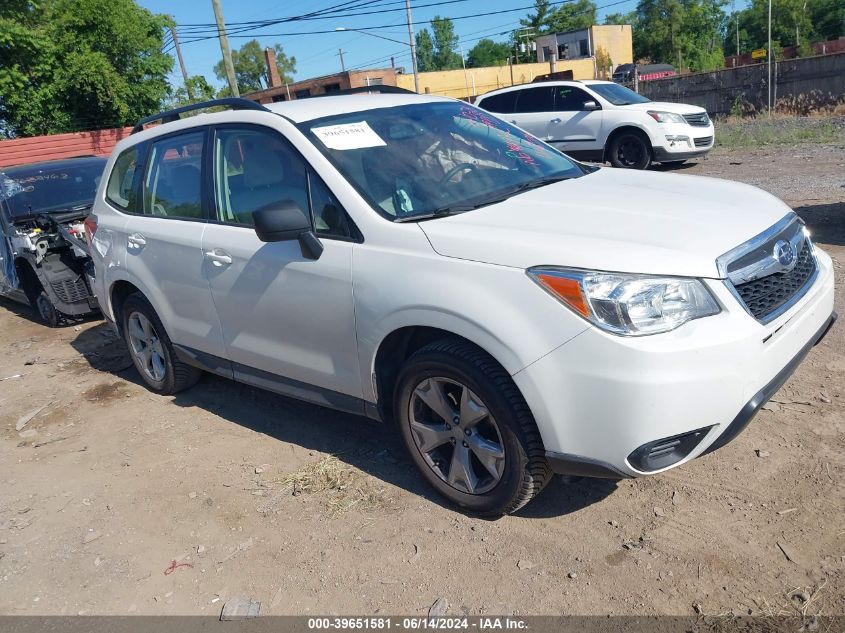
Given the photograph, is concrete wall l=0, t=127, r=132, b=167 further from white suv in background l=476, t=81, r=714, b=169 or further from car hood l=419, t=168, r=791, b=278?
car hood l=419, t=168, r=791, b=278

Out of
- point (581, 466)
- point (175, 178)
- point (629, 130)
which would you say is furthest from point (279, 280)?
point (629, 130)

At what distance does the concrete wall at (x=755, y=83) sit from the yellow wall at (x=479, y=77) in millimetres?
29806

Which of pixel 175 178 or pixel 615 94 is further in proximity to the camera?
pixel 615 94

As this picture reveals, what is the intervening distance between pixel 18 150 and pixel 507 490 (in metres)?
21.6

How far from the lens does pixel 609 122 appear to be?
42.8 feet

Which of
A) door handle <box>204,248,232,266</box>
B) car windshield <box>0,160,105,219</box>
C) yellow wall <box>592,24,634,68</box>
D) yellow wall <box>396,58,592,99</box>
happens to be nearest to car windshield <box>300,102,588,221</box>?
door handle <box>204,248,232,266</box>

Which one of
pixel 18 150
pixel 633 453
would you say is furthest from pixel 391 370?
pixel 18 150

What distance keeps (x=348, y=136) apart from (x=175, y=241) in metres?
1.44

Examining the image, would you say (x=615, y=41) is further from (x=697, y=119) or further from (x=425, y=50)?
(x=697, y=119)

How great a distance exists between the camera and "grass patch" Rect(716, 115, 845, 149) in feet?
50.3

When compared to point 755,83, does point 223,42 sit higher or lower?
higher

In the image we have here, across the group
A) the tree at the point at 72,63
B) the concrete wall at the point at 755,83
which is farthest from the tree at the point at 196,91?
the concrete wall at the point at 755,83

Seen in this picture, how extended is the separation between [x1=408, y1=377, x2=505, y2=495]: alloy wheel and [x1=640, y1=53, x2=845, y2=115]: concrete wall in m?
22.7

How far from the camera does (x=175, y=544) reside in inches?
138
